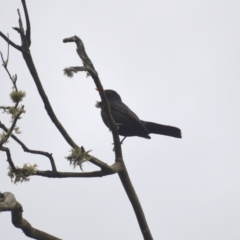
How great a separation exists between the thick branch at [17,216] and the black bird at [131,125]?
495 centimetres

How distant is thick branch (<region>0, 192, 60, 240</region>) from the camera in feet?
→ 11.7

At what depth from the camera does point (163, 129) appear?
920 cm

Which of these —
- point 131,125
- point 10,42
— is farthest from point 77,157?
point 131,125

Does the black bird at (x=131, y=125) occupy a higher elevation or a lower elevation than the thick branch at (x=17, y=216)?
higher

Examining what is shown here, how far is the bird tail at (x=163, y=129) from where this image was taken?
914 centimetres

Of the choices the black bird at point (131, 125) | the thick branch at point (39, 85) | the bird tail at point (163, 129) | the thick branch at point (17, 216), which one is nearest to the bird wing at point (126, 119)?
Answer: the black bird at point (131, 125)

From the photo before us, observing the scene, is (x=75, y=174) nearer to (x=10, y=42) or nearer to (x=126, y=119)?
(x=10, y=42)

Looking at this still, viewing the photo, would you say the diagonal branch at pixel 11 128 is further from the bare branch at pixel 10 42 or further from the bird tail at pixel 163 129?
the bird tail at pixel 163 129

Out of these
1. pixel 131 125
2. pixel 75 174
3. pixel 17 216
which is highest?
pixel 131 125

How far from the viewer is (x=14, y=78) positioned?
3.67 m

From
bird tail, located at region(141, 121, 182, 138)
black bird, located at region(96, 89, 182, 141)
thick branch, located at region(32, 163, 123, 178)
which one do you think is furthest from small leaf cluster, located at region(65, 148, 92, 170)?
bird tail, located at region(141, 121, 182, 138)

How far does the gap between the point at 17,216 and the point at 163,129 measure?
572cm

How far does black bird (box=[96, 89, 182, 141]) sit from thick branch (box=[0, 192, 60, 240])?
195 inches

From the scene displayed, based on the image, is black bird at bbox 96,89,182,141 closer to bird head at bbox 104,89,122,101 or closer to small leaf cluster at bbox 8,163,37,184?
bird head at bbox 104,89,122,101
